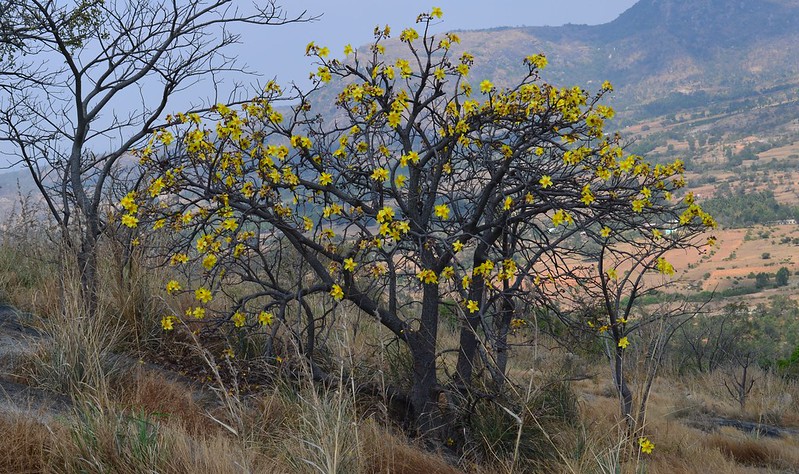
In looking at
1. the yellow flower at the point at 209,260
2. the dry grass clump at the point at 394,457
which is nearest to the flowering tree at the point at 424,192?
the yellow flower at the point at 209,260

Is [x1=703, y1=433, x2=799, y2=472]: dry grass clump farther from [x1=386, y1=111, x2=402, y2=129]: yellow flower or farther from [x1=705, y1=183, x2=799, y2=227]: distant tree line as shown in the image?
[x1=705, y1=183, x2=799, y2=227]: distant tree line

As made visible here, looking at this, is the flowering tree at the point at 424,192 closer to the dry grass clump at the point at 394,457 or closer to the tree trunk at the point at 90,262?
the dry grass clump at the point at 394,457

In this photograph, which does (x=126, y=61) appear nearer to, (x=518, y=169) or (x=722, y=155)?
(x=518, y=169)

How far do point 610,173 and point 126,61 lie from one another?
14.9 feet

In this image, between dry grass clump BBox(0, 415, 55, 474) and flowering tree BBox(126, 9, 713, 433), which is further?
flowering tree BBox(126, 9, 713, 433)

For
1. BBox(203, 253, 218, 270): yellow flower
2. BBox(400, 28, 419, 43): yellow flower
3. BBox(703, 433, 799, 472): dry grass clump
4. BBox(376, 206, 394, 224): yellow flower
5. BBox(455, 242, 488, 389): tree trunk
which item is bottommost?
BBox(703, 433, 799, 472): dry grass clump

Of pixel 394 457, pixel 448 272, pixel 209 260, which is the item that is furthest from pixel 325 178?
pixel 394 457

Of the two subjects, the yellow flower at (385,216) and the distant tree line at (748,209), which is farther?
the distant tree line at (748,209)

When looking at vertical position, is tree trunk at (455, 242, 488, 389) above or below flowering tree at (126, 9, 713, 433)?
below

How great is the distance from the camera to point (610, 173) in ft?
15.1

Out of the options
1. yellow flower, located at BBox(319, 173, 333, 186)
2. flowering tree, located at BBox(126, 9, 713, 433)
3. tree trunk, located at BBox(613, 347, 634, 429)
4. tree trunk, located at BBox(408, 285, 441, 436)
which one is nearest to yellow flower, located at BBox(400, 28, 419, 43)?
flowering tree, located at BBox(126, 9, 713, 433)

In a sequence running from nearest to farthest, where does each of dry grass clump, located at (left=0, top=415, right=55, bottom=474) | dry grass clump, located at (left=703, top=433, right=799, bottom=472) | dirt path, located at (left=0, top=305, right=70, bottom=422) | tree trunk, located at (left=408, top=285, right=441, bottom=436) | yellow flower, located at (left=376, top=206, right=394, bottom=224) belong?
1. dry grass clump, located at (left=0, top=415, right=55, bottom=474)
2. dirt path, located at (left=0, top=305, right=70, bottom=422)
3. yellow flower, located at (left=376, top=206, right=394, bottom=224)
4. tree trunk, located at (left=408, top=285, right=441, bottom=436)
5. dry grass clump, located at (left=703, top=433, right=799, bottom=472)

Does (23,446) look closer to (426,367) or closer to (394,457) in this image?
(394,457)

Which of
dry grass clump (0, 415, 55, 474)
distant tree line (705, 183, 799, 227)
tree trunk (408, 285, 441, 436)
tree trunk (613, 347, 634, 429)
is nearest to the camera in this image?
dry grass clump (0, 415, 55, 474)
